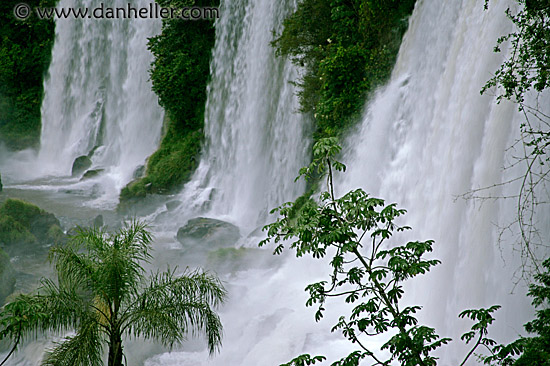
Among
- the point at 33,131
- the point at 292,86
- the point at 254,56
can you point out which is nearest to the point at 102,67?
the point at 33,131

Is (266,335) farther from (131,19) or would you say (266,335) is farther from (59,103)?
(59,103)

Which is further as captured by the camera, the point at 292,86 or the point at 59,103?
the point at 59,103

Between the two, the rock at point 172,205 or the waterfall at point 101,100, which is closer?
the rock at point 172,205

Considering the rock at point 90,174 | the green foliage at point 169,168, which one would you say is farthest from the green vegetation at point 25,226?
the rock at point 90,174

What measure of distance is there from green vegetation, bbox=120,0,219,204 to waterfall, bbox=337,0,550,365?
25.9 ft

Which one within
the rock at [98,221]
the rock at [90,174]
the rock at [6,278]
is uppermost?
the rock at [90,174]

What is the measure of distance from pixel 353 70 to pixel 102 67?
46.8 ft

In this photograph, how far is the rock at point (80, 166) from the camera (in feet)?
71.6

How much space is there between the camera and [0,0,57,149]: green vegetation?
25.1 m

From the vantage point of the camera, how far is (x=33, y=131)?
83.3 feet

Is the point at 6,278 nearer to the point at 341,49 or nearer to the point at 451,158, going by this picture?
the point at 341,49

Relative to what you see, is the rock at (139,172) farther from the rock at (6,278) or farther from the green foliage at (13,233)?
the rock at (6,278)

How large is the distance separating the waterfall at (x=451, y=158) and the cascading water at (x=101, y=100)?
11.3 meters

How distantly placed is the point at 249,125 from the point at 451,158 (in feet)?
29.5
